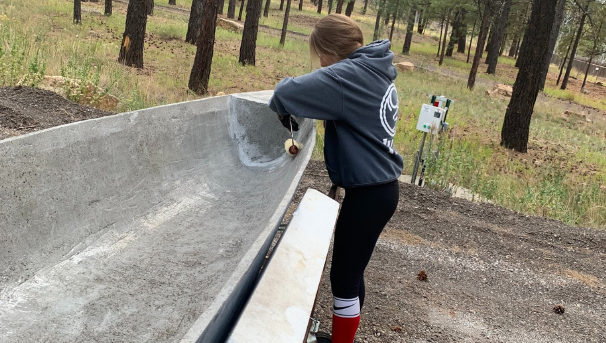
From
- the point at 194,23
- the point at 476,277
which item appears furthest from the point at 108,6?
the point at 476,277

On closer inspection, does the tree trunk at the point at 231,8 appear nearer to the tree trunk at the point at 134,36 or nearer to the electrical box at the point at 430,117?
the tree trunk at the point at 134,36

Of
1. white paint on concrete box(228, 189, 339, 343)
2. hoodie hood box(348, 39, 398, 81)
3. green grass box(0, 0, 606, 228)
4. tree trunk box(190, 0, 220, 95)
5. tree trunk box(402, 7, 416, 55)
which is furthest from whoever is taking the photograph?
tree trunk box(402, 7, 416, 55)

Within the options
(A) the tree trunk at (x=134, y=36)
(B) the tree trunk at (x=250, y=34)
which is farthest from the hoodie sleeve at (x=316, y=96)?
(B) the tree trunk at (x=250, y=34)

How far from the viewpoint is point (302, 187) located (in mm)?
6418

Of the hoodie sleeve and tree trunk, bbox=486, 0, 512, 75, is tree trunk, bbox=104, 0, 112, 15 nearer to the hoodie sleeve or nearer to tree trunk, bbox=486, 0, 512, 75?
tree trunk, bbox=486, 0, 512, 75

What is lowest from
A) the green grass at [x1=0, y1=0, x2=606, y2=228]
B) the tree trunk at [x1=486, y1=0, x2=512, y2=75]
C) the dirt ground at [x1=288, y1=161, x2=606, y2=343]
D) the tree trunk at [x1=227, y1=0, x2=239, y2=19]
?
the dirt ground at [x1=288, y1=161, x2=606, y2=343]

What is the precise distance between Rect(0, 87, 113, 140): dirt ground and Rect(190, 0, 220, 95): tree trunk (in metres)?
3.97

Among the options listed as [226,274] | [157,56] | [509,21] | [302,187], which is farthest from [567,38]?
[226,274]

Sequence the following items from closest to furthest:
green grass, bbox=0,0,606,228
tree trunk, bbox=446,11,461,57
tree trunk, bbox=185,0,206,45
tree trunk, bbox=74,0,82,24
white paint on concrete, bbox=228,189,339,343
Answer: white paint on concrete, bbox=228,189,339,343, green grass, bbox=0,0,606,228, tree trunk, bbox=74,0,82,24, tree trunk, bbox=185,0,206,45, tree trunk, bbox=446,11,461,57

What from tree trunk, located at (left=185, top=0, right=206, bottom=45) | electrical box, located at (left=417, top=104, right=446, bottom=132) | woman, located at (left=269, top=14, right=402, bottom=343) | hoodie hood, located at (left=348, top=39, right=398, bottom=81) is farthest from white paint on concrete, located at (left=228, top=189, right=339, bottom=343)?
tree trunk, located at (left=185, top=0, right=206, bottom=45)

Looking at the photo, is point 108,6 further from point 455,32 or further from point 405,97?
point 455,32

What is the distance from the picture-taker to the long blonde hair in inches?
108

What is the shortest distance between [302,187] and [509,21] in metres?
31.4

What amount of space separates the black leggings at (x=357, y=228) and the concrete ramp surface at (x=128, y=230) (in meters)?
0.36
